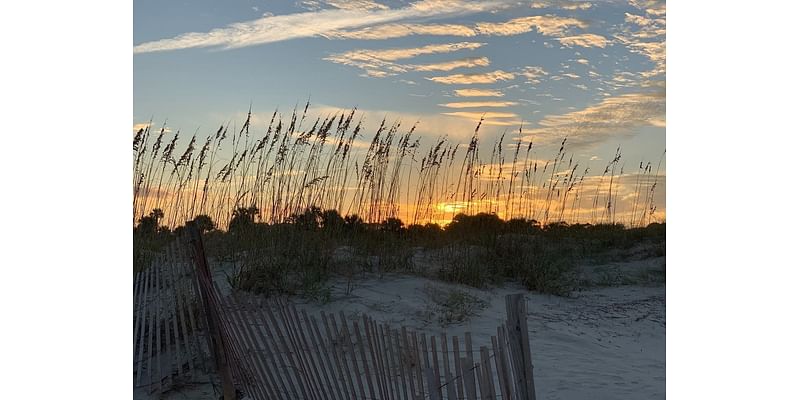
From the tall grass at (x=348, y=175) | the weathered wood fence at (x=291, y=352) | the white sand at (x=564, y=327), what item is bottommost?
the white sand at (x=564, y=327)

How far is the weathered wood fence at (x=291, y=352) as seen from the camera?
1.89 meters

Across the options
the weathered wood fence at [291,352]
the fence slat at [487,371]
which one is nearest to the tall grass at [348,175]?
the weathered wood fence at [291,352]

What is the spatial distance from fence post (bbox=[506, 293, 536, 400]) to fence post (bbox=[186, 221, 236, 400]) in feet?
5.67

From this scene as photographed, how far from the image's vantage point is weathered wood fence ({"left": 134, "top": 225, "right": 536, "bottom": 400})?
6.20ft

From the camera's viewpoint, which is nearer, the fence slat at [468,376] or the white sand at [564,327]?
the fence slat at [468,376]

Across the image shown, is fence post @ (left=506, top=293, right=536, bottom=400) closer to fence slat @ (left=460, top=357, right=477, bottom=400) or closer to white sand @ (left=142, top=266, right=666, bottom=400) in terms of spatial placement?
fence slat @ (left=460, top=357, right=477, bottom=400)

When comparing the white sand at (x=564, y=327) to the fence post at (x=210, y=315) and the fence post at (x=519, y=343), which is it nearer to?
the fence post at (x=210, y=315)

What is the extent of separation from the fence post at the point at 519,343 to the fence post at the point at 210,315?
1.73m

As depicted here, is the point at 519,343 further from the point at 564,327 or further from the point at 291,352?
the point at 564,327

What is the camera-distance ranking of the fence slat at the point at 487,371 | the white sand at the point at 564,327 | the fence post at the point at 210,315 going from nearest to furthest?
the fence slat at the point at 487,371 → the fence post at the point at 210,315 → the white sand at the point at 564,327

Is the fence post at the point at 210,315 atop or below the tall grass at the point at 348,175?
below

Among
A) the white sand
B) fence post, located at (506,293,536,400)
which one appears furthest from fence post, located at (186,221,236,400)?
fence post, located at (506,293,536,400)
